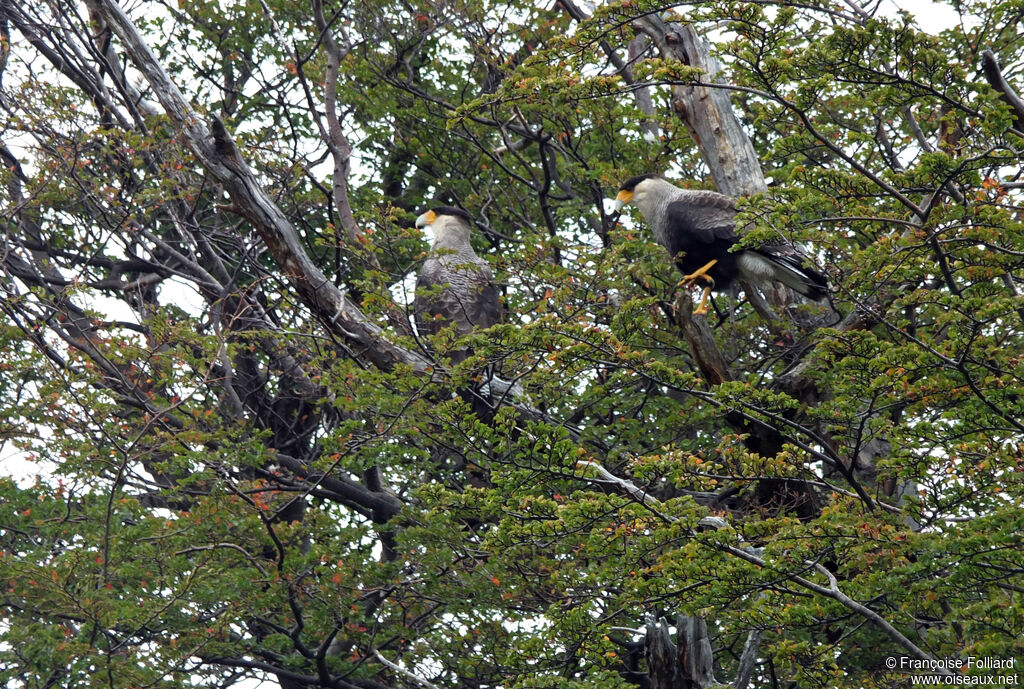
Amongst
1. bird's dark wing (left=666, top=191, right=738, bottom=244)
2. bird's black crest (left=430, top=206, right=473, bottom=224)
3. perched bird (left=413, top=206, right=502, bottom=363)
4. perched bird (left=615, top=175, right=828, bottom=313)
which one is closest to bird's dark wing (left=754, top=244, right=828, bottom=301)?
Result: perched bird (left=615, top=175, right=828, bottom=313)

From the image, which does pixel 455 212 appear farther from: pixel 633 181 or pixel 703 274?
pixel 703 274

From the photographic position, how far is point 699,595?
358cm

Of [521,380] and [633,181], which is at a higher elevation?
[633,181]

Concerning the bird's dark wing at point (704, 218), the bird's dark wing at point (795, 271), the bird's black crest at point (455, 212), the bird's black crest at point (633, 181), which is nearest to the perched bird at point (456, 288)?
the bird's black crest at point (455, 212)

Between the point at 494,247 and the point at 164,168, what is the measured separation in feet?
8.89

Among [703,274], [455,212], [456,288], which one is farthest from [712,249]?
[455,212]

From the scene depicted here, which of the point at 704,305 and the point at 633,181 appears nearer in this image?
the point at 704,305

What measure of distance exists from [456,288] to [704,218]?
1.69 meters

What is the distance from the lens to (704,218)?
5742mm

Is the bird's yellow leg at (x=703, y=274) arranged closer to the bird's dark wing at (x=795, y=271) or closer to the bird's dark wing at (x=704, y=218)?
the bird's dark wing at (x=704, y=218)

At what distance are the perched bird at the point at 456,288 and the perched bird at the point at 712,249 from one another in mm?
1162

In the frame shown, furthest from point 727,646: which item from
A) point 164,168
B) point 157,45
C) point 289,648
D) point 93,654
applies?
point 157,45

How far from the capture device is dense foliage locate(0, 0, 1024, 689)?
142 inches

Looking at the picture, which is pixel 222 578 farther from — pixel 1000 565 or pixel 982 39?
pixel 982 39
